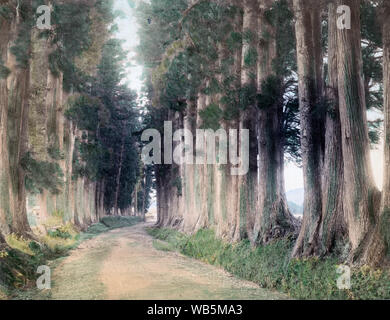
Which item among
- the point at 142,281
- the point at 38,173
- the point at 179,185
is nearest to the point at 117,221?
the point at 179,185

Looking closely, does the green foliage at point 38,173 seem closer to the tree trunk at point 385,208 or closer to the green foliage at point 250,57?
the green foliage at point 250,57

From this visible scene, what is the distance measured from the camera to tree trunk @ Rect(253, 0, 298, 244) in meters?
12.8

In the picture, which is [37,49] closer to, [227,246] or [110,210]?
[227,246]

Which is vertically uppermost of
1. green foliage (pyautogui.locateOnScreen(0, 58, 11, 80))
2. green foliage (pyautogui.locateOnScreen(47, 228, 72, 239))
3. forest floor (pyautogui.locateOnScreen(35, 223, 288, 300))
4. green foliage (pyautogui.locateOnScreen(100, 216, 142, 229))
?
green foliage (pyautogui.locateOnScreen(0, 58, 11, 80))

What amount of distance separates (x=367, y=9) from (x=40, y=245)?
12306 mm

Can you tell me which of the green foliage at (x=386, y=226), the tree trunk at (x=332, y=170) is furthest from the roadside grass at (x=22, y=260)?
the green foliage at (x=386, y=226)

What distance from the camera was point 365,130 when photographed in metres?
9.22

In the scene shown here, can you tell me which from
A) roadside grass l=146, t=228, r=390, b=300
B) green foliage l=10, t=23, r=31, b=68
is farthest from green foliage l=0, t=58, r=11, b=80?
roadside grass l=146, t=228, r=390, b=300

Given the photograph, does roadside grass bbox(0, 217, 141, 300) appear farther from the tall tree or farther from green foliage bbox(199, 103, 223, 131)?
green foliage bbox(199, 103, 223, 131)

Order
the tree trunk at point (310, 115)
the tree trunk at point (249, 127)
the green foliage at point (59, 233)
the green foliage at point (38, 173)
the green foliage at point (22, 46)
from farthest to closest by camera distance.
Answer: the green foliage at point (59, 233) < the green foliage at point (38, 173) < the tree trunk at point (249, 127) < the green foliage at point (22, 46) < the tree trunk at point (310, 115)

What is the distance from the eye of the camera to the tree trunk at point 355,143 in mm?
8758

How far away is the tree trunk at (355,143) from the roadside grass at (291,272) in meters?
0.74

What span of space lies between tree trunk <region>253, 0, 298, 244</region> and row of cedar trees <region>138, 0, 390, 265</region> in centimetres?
3

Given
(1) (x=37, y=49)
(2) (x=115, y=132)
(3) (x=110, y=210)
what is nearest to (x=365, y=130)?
(1) (x=37, y=49)
